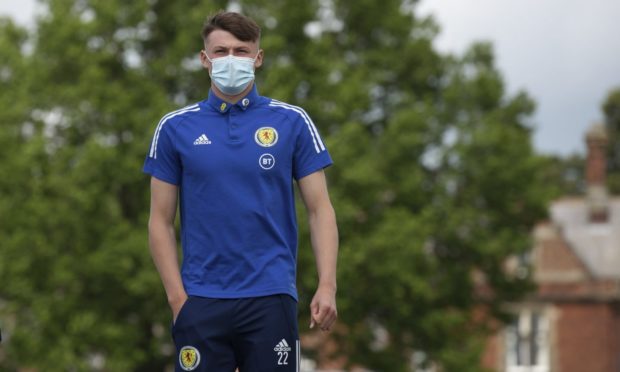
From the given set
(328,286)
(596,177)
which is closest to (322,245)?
(328,286)

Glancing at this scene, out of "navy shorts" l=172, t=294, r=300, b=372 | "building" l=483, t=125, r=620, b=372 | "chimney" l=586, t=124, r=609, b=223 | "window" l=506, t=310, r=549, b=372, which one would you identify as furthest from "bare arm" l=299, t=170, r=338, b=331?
"chimney" l=586, t=124, r=609, b=223

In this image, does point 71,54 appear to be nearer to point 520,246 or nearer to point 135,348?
point 135,348

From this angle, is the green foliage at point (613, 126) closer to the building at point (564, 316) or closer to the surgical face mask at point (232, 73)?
the building at point (564, 316)

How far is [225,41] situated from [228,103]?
9.1 inches

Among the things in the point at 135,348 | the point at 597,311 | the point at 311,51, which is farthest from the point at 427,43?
the point at 597,311

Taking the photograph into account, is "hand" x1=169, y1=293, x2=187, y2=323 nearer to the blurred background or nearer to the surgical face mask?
the surgical face mask

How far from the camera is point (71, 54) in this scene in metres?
29.7

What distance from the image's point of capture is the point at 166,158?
498cm

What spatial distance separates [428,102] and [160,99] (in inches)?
270

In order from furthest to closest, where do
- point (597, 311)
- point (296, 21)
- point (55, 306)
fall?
point (597, 311), point (296, 21), point (55, 306)

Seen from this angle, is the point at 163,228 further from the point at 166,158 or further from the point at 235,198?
the point at 235,198

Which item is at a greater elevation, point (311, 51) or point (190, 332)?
point (311, 51)

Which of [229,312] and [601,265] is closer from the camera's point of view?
[229,312]

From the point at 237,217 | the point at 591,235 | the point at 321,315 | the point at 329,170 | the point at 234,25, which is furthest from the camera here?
the point at 591,235
